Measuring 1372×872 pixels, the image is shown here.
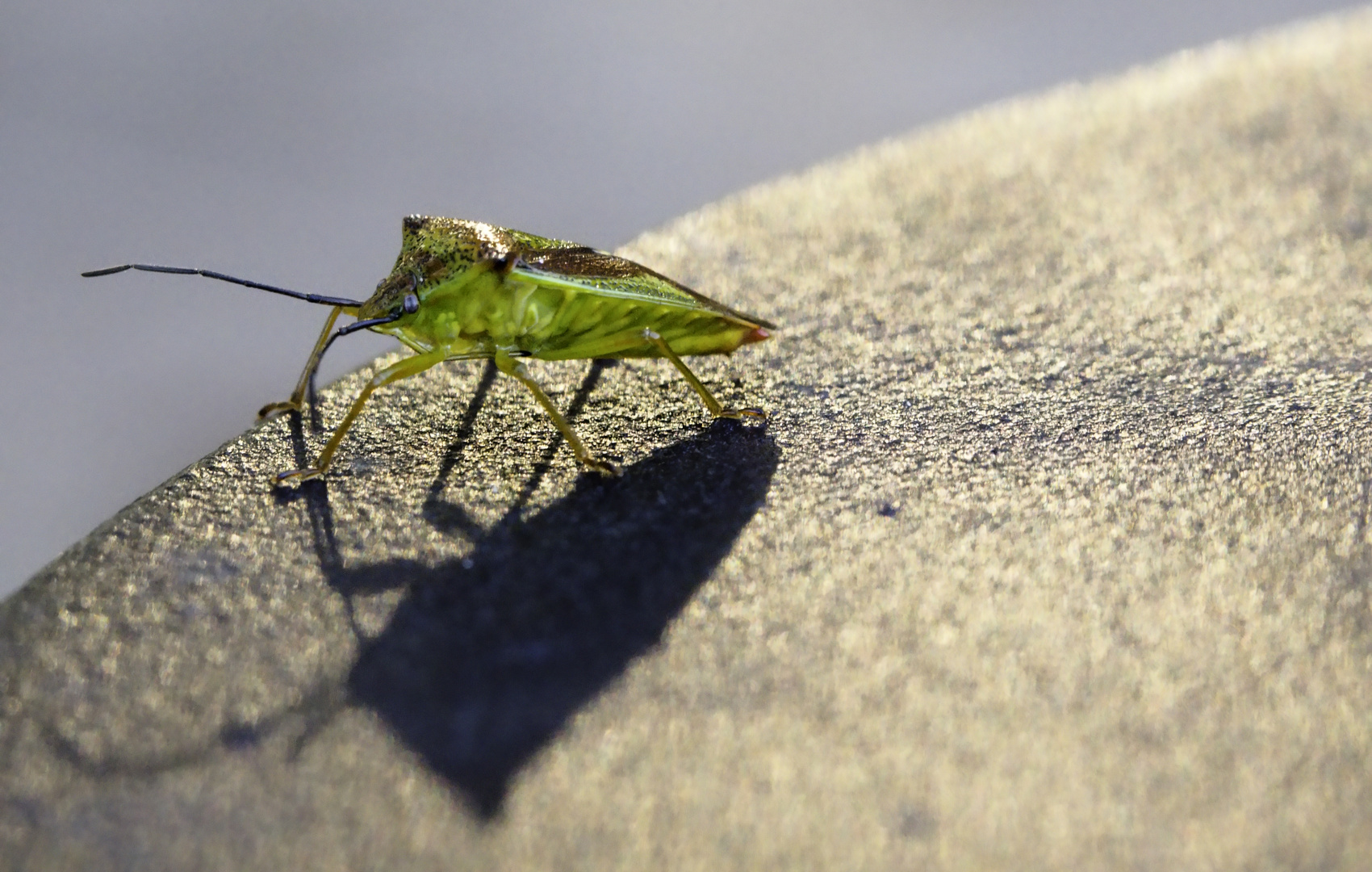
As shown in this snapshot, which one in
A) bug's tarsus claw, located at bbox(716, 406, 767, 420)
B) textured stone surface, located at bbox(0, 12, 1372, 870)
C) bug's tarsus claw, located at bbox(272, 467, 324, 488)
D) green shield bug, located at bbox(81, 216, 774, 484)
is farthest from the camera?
green shield bug, located at bbox(81, 216, 774, 484)

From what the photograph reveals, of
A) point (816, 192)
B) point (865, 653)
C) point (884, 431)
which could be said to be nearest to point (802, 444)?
point (884, 431)

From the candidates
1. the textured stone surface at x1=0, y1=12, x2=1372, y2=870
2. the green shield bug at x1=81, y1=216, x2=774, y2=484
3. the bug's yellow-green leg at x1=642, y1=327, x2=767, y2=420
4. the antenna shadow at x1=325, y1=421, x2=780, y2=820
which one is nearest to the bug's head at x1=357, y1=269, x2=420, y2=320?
the green shield bug at x1=81, y1=216, x2=774, y2=484

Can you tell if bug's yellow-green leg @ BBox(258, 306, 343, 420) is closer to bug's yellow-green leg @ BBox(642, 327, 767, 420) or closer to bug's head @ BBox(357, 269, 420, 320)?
bug's head @ BBox(357, 269, 420, 320)

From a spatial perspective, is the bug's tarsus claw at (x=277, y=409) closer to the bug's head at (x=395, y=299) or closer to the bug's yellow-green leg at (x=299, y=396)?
the bug's yellow-green leg at (x=299, y=396)

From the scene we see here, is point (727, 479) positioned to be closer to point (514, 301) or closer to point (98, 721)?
point (514, 301)

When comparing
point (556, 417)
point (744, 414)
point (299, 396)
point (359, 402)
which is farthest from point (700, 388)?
point (299, 396)

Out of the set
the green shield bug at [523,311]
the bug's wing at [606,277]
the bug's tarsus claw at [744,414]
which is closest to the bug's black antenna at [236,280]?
the green shield bug at [523,311]

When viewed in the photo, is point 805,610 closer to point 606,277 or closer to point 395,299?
point 606,277
